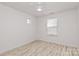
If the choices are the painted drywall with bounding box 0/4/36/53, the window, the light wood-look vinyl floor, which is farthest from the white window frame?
the painted drywall with bounding box 0/4/36/53

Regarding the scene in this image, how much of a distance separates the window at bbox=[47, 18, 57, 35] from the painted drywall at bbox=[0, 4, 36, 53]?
40cm

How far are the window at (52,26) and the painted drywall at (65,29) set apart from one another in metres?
0.09

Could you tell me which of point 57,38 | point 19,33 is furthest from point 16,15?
point 57,38

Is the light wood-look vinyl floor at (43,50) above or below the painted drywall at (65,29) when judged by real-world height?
below

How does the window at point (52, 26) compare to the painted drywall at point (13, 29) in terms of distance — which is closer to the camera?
the window at point (52, 26)

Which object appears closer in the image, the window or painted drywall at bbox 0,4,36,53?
the window

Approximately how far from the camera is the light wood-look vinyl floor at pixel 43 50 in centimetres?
200

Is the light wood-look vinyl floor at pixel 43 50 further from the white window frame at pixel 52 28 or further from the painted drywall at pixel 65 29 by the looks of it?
the white window frame at pixel 52 28

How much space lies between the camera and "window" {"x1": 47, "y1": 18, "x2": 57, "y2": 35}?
2086 millimetres

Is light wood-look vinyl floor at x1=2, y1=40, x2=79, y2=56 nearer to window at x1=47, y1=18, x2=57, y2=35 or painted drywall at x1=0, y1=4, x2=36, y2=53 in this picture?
painted drywall at x1=0, y1=4, x2=36, y2=53

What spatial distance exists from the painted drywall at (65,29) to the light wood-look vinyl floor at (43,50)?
12cm

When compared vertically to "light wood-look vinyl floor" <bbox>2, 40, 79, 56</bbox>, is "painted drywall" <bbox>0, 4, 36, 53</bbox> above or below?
above

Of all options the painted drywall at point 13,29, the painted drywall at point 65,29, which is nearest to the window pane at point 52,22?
the painted drywall at point 65,29

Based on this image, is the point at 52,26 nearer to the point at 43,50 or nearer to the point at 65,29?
the point at 65,29
